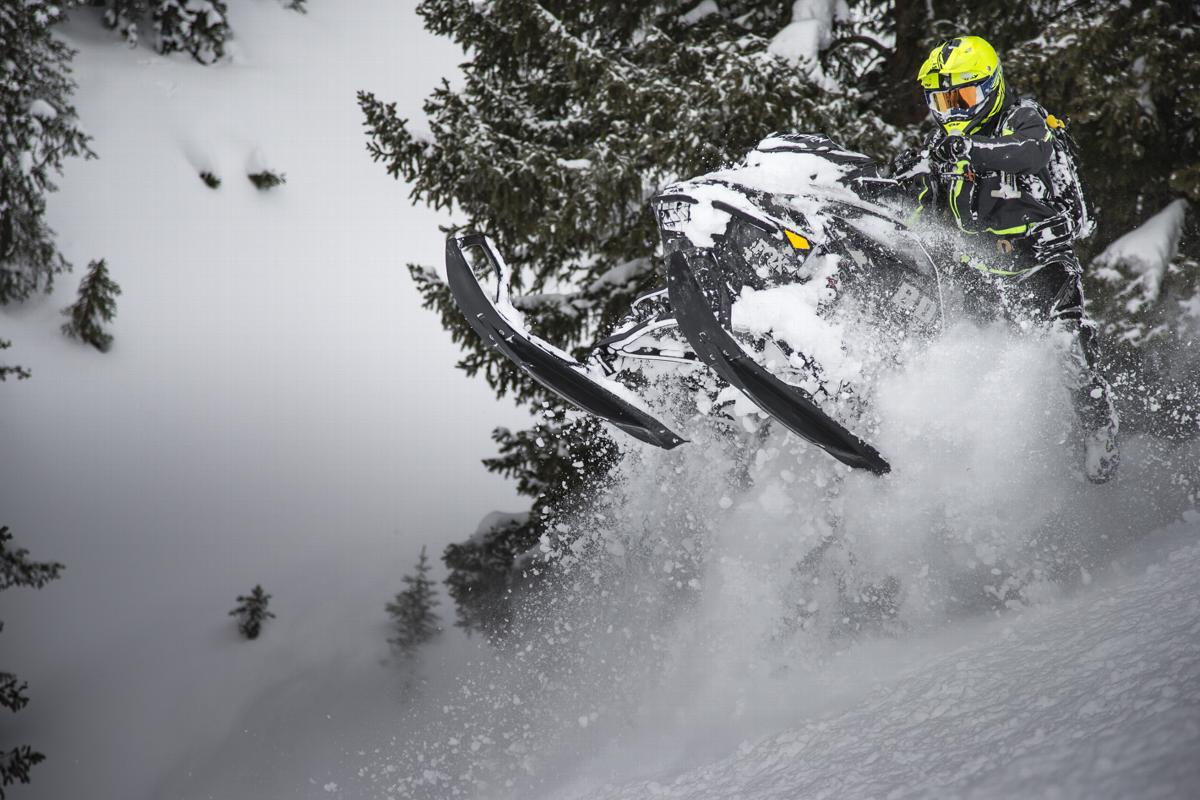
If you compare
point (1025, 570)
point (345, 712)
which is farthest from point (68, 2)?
point (1025, 570)

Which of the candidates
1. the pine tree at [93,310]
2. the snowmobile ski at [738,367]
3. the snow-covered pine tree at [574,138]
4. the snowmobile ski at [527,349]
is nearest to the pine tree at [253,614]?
the snow-covered pine tree at [574,138]

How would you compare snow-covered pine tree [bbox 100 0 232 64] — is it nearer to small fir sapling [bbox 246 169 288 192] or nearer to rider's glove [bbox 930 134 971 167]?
small fir sapling [bbox 246 169 288 192]

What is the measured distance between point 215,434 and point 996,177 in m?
9.74

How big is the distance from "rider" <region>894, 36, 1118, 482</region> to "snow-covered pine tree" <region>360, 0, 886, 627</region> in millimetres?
1831

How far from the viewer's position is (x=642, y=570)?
226 inches

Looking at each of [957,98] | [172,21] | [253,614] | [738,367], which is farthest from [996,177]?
[172,21]

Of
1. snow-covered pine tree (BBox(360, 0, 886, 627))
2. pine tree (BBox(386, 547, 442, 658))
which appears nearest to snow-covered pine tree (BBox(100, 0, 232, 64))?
snow-covered pine tree (BBox(360, 0, 886, 627))

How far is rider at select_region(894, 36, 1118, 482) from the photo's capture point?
3711 mm

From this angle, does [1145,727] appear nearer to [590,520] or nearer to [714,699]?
[714,699]

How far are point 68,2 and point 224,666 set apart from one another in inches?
411

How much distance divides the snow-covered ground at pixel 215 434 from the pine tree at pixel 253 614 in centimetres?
11

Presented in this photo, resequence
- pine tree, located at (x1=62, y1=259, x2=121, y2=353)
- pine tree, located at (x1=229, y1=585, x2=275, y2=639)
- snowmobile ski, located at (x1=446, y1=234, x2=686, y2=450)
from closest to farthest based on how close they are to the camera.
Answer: snowmobile ski, located at (x1=446, y1=234, x2=686, y2=450)
pine tree, located at (x1=229, y1=585, x2=275, y2=639)
pine tree, located at (x1=62, y1=259, x2=121, y2=353)

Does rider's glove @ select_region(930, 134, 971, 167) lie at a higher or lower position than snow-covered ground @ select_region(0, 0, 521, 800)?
lower

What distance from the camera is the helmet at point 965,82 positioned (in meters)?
3.73
